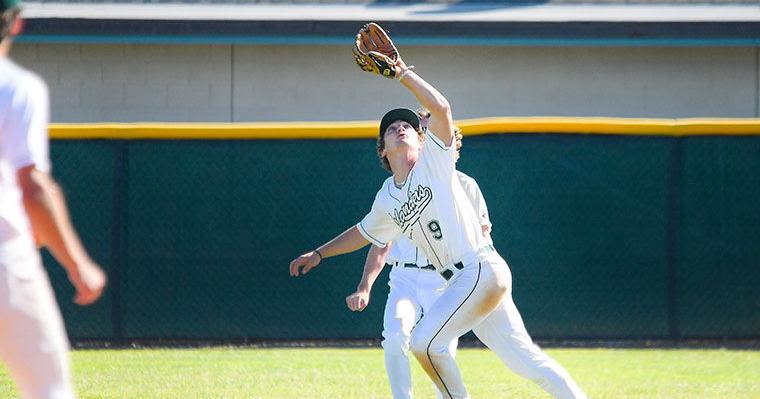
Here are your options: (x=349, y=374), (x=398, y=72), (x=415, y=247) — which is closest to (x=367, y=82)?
(x=349, y=374)

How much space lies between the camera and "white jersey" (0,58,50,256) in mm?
3521

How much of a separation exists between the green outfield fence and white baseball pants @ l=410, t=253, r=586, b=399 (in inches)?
197

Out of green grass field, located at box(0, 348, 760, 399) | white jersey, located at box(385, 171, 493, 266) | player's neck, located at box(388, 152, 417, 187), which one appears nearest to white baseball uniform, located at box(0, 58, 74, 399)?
player's neck, located at box(388, 152, 417, 187)

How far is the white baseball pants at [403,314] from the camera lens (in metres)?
6.43

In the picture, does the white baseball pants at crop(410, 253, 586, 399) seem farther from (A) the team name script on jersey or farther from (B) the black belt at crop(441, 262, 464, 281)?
(A) the team name script on jersey

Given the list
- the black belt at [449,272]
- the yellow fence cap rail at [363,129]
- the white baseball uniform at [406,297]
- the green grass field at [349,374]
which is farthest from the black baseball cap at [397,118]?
the yellow fence cap rail at [363,129]

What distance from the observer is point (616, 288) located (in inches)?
424

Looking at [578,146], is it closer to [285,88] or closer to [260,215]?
[260,215]

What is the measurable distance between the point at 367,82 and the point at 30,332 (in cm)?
967

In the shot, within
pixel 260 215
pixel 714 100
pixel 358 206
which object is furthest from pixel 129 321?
pixel 714 100

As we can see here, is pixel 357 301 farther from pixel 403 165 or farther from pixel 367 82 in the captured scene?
pixel 367 82

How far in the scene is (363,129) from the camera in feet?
35.2

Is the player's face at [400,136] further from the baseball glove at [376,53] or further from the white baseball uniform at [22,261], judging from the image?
the white baseball uniform at [22,261]

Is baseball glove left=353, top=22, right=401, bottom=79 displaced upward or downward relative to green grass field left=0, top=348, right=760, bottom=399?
upward
